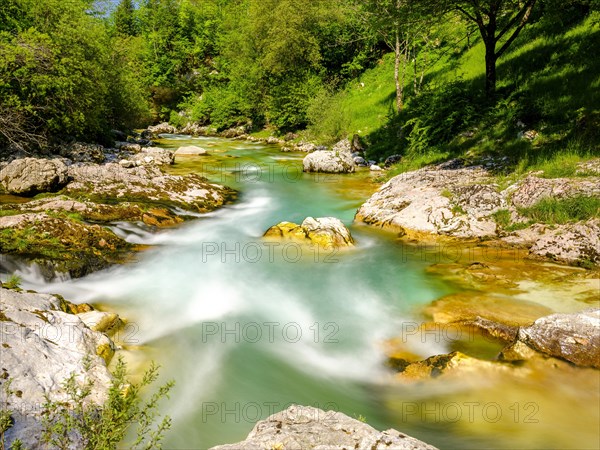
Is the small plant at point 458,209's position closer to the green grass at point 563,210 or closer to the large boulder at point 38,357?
the green grass at point 563,210

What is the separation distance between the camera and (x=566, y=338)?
502 centimetres

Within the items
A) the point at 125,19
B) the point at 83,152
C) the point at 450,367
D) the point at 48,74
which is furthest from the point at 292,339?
the point at 125,19

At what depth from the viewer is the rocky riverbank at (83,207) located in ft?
26.8

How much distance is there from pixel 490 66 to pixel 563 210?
28.9ft

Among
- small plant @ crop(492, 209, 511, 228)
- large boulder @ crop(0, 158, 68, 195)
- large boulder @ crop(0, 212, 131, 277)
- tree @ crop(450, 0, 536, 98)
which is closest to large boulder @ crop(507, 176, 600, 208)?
small plant @ crop(492, 209, 511, 228)

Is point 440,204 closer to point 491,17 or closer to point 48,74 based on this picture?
point 491,17

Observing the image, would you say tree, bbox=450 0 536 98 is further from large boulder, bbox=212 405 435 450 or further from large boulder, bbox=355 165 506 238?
large boulder, bbox=212 405 435 450

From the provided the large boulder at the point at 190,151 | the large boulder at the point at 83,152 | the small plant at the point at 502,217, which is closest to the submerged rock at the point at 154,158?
the large boulder at the point at 83,152

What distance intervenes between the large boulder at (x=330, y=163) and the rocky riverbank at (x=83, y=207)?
20.0 feet

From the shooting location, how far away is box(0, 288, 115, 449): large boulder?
3397mm

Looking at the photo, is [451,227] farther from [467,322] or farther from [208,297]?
[208,297]

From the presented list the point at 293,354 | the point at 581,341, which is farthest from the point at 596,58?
the point at 293,354

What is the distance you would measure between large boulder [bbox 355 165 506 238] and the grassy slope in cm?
170

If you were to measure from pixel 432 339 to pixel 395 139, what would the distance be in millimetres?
17508
